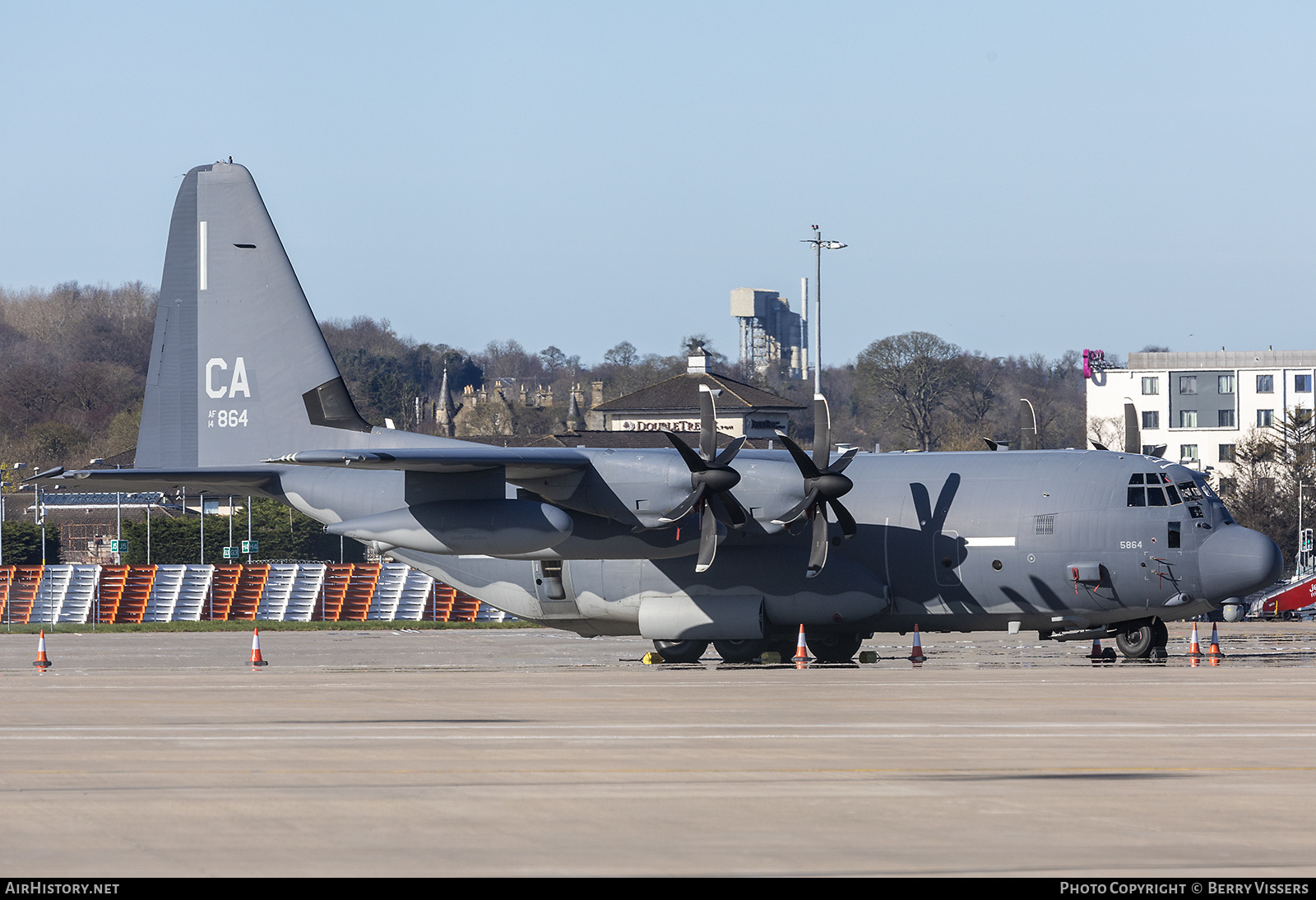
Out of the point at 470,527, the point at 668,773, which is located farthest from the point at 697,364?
the point at 668,773

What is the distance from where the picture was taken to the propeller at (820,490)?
2817cm

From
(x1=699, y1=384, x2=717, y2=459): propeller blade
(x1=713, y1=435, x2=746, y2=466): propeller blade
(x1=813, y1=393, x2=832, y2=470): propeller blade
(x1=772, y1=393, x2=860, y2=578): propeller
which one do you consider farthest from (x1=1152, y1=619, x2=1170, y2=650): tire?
(x1=699, y1=384, x2=717, y2=459): propeller blade

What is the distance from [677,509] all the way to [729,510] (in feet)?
3.73

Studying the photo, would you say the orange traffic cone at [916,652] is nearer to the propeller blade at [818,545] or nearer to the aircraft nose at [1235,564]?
the propeller blade at [818,545]

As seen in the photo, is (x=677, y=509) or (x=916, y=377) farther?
(x=916, y=377)

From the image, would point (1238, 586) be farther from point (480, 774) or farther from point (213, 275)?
point (213, 275)

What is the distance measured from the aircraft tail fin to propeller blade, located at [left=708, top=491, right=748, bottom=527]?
27.2 feet

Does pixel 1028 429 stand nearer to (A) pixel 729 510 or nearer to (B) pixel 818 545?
(B) pixel 818 545

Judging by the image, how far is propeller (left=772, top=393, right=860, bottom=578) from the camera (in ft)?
92.4

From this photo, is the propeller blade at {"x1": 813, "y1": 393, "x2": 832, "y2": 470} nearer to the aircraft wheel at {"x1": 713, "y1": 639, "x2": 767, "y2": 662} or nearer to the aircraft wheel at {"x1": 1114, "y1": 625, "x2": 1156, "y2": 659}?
the aircraft wheel at {"x1": 713, "y1": 639, "x2": 767, "y2": 662}

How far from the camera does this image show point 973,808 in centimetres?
1227

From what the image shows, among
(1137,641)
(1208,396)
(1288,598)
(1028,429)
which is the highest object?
(1208,396)

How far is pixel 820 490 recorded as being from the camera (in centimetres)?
2827

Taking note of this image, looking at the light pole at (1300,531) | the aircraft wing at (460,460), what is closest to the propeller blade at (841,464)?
the aircraft wing at (460,460)
